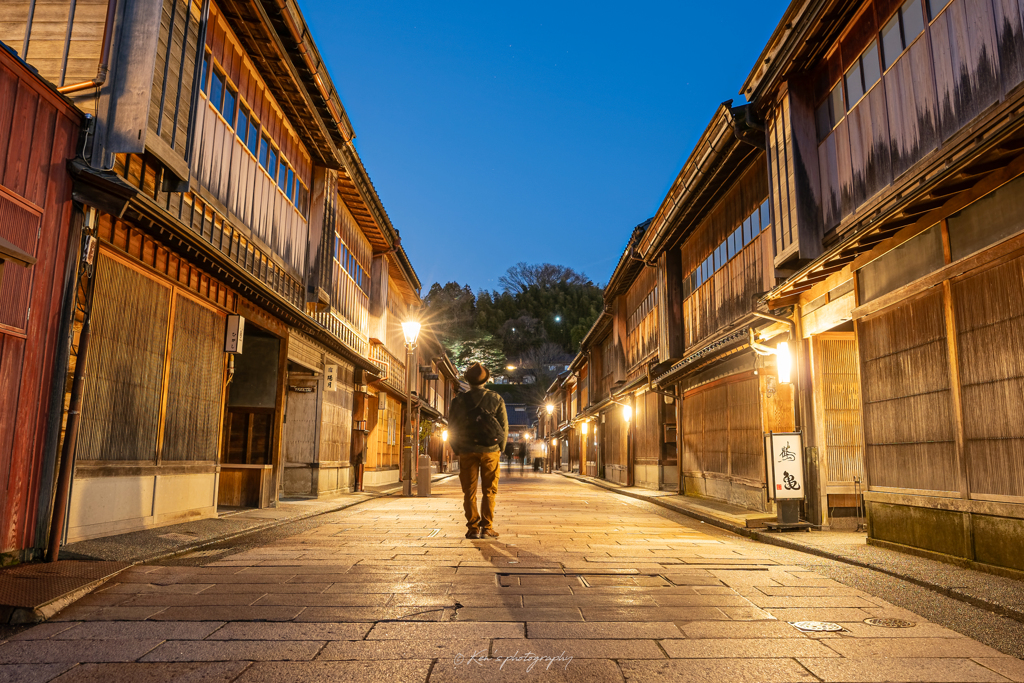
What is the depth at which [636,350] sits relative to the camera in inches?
1115

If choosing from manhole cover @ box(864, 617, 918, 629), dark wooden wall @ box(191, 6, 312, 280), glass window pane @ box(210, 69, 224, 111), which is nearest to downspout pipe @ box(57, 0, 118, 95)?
dark wooden wall @ box(191, 6, 312, 280)

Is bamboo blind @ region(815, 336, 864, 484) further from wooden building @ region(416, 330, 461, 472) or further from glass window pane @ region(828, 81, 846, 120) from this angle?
wooden building @ region(416, 330, 461, 472)

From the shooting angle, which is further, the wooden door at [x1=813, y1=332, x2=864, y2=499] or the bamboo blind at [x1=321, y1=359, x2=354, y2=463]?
the bamboo blind at [x1=321, y1=359, x2=354, y2=463]

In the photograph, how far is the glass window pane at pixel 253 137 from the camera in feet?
43.1

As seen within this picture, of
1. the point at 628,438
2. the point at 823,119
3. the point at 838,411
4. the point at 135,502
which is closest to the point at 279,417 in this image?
the point at 135,502

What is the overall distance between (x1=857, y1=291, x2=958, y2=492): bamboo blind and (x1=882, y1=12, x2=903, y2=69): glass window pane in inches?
132

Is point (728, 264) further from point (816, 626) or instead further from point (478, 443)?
point (816, 626)

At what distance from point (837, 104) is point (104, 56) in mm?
10547

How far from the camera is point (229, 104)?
12.1 meters

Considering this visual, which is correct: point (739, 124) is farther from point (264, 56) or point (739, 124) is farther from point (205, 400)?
point (205, 400)

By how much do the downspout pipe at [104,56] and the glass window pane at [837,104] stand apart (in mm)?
10397

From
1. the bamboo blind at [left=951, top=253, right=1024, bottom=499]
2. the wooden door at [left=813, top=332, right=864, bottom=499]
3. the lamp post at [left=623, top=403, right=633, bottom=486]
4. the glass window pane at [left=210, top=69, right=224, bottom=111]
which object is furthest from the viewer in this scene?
the lamp post at [left=623, top=403, right=633, bottom=486]

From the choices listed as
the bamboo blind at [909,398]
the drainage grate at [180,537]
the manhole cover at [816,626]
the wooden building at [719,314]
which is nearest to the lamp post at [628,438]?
the wooden building at [719,314]

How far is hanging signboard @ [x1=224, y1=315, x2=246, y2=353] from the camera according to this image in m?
12.4
